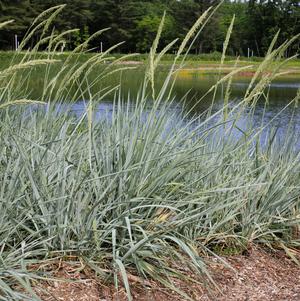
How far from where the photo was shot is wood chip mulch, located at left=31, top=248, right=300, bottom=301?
2670 millimetres

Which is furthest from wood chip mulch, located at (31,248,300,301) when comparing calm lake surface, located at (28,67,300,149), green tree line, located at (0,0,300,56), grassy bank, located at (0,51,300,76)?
green tree line, located at (0,0,300,56)

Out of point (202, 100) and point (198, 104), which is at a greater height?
point (198, 104)

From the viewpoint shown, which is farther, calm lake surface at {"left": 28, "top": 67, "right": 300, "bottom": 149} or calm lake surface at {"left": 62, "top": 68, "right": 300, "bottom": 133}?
calm lake surface at {"left": 62, "top": 68, "right": 300, "bottom": 133}

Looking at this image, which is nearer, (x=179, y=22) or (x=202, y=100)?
(x=202, y=100)

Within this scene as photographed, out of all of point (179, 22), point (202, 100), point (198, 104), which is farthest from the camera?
point (179, 22)

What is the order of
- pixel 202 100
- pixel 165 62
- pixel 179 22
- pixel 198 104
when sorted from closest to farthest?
pixel 198 104, pixel 202 100, pixel 165 62, pixel 179 22

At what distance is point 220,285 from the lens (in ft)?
9.70

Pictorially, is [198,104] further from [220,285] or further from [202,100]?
[220,285]

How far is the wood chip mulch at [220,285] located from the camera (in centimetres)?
267

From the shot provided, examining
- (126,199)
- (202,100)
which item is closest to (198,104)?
(202,100)

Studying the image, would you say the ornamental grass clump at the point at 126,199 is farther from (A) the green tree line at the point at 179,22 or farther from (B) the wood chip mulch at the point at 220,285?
(A) the green tree line at the point at 179,22

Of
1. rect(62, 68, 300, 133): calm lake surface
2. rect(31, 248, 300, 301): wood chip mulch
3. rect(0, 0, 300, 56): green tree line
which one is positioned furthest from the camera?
rect(0, 0, 300, 56): green tree line

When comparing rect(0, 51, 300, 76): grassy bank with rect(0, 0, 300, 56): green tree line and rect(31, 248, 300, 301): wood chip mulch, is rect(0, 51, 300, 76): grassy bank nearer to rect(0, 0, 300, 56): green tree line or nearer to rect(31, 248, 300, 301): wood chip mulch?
rect(31, 248, 300, 301): wood chip mulch

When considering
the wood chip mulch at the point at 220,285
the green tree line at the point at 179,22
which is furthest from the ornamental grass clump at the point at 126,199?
the green tree line at the point at 179,22
